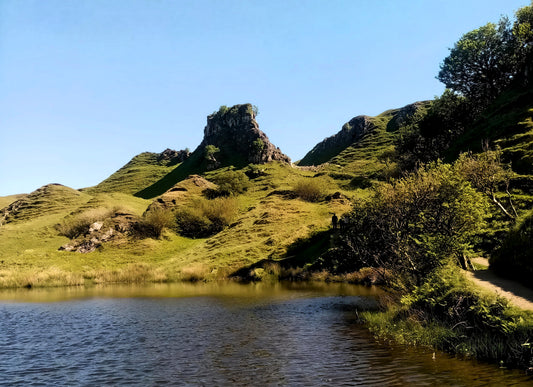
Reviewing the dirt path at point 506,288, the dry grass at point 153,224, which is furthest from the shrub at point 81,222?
the dirt path at point 506,288

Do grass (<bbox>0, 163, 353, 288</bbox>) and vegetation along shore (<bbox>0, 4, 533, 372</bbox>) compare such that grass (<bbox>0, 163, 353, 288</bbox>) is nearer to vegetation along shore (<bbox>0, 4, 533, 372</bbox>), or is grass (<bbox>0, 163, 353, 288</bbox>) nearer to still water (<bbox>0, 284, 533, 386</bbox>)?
vegetation along shore (<bbox>0, 4, 533, 372</bbox>)

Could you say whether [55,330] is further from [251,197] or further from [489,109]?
[251,197]

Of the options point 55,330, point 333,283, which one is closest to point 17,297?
point 55,330

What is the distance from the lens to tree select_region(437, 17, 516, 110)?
9381 centimetres

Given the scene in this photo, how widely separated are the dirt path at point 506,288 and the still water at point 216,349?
4783mm

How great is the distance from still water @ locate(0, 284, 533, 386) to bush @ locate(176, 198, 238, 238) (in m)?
69.2

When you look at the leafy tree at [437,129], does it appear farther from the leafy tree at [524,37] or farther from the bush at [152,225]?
the bush at [152,225]

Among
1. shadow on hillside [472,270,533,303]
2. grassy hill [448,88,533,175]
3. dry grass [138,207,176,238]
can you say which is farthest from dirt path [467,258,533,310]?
dry grass [138,207,176,238]

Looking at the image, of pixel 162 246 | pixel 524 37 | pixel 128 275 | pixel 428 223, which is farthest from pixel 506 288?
pixel 162 246

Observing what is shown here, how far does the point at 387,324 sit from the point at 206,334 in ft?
44.7

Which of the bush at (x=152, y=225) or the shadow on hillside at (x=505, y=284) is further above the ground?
the bush at (x=152, y=225)

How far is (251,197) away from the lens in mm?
148750

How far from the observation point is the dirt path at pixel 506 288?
21.2 m

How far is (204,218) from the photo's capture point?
117625 millimetres
